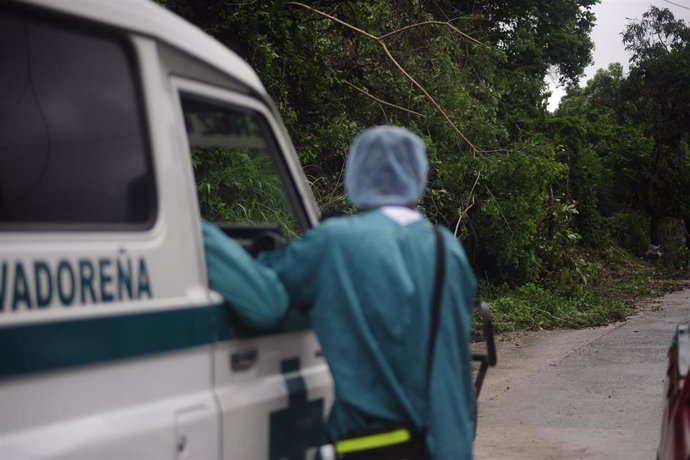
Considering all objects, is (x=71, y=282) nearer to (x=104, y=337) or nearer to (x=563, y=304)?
(x=104, y=337)

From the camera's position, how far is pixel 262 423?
3188 millimetres

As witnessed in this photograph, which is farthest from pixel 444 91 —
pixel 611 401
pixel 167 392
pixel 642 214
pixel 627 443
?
pixel 642 214

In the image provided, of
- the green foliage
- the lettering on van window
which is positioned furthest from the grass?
the lettering on van window

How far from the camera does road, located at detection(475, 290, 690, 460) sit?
292 inches

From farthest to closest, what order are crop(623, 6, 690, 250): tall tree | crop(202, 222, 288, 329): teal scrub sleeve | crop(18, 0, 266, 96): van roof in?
crop(623, 6, 690, 250): tall tree → crop(202, 222, 288, 329): teal scrub sleeve → crop(18, 0, 266, 96): van roof

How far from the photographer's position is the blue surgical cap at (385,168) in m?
3.11

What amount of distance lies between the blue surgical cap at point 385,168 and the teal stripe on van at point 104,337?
0.59 m

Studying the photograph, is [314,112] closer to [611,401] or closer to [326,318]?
[611,401]

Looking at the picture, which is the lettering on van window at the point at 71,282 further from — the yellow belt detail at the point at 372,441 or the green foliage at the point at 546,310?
the green foliage at the point at 546,310

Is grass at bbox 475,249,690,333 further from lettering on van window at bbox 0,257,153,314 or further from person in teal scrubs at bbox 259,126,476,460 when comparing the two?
lettering on van window at bbox 0,257,153,314

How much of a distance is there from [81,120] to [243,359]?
2.80 feet

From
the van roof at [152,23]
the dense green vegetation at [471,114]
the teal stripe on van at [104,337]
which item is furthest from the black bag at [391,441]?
the dense green vegetation at [471,114]

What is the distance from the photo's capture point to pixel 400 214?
316cm

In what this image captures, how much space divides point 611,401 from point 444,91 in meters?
5.09
